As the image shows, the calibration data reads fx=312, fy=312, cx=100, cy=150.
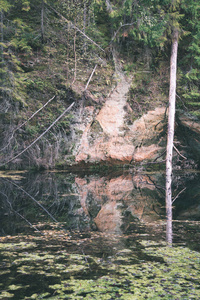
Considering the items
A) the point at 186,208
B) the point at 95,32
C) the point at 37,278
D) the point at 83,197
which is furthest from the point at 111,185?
the point at 95,32

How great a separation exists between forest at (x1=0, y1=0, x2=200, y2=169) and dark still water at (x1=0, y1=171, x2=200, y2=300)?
20.0ft

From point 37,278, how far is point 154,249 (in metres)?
2.13

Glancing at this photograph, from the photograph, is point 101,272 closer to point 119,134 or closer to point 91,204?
point 91,204

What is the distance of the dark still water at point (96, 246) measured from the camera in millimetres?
3912

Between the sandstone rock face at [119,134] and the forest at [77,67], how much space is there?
41 cm

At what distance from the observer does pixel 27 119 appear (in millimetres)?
15992

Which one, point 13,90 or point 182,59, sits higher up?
point 182,59

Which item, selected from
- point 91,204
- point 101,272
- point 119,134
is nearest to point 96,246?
point 101,272

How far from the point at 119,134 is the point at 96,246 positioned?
42.5ft

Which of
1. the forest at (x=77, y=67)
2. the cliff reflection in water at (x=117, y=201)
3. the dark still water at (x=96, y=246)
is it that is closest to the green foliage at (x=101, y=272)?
the dark still water at (x=96, y=246)

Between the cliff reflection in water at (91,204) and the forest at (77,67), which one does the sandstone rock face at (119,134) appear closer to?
the forest at (77,67)

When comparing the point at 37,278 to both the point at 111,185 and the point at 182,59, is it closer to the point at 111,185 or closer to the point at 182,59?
the point at 111,185

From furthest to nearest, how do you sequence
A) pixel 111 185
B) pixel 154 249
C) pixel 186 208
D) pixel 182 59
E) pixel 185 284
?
pixel 182 59 → pixel 111 185 → pixel 186 208 → pixel 154 249 → pixel 185 284

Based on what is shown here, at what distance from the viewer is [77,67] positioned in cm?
1828
